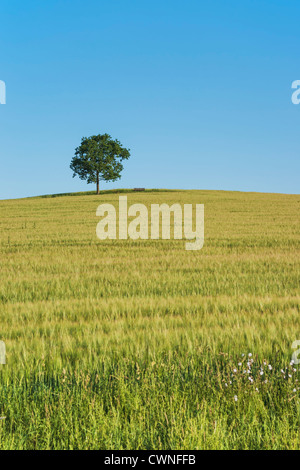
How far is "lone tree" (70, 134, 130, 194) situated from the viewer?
8094cm

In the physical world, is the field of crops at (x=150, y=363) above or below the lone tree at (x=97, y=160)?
below

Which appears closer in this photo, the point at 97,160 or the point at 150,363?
the point at 150,363

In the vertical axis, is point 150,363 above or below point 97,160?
below

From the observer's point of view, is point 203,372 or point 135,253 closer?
point 203,372

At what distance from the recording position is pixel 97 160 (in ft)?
270

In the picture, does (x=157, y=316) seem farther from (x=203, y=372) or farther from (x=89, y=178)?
(x=89, y=178)

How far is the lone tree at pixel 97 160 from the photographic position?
8094cm

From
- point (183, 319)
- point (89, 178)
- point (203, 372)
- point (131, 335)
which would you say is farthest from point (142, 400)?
point (89, 178)

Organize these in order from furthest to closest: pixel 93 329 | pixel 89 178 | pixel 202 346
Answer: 1. pixel 89 178
2. pixel 93 329
3. pixel 202 346

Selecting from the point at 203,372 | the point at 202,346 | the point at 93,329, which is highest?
the point at 93,329

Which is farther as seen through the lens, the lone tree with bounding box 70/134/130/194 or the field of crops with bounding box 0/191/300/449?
the lone tree with bounding box 70/134/130/194

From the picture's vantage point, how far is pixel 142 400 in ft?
10.3

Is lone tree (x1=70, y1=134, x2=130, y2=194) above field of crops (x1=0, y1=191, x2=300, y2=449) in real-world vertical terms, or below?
above

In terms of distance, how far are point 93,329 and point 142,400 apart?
6.83 feet
